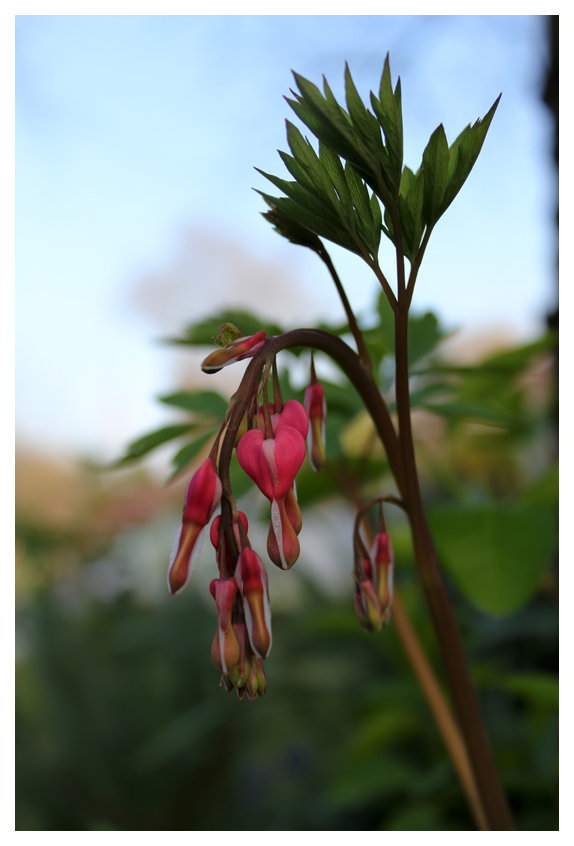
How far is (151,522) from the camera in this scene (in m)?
1.74

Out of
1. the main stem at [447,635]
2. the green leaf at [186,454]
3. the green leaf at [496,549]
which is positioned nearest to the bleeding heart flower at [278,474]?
the main stem at [447,635]

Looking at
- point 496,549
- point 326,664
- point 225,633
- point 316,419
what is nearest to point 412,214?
point 316,419

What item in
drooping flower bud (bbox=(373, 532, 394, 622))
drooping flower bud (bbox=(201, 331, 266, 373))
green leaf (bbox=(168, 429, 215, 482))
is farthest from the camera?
green leaf (bbox=(168, 429, 215, 482))

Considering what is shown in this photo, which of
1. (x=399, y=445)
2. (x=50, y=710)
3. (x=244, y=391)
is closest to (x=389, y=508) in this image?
(x=50, y=710)

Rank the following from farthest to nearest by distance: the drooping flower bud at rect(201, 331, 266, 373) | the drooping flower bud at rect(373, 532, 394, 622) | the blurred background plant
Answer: the blurred background plant < the drooping flower bud at rect(373, 532, 394, 622) < the drooping flower bud at rect(201, 331, 266, 373)

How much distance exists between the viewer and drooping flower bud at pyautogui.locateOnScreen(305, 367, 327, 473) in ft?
1.20

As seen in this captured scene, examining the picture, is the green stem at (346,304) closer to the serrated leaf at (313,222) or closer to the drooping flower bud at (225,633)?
the serrated leaf at (313,222)

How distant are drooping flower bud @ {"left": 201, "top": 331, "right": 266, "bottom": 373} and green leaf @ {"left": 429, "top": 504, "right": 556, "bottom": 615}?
0.37 metres

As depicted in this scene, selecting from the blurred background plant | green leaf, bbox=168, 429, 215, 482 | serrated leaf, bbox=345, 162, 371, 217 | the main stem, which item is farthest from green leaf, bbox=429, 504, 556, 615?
serrated leaf, bbox=345, 162, 371, 217

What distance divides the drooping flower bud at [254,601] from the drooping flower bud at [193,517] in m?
0.02

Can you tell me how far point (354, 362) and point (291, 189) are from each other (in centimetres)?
10

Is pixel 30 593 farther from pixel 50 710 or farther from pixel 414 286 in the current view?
pixel 414 286

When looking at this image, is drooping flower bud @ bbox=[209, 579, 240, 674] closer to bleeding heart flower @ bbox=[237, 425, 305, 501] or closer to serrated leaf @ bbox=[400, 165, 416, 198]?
bleeding heart flower @ bbox=[237, 425, 305, 501]

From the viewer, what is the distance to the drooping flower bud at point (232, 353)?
270 mm
